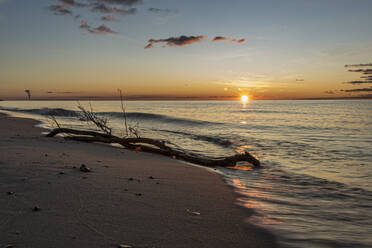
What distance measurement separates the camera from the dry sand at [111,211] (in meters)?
2.80

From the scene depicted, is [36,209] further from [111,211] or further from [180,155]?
[180,155]

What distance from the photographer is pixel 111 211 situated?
3533mm

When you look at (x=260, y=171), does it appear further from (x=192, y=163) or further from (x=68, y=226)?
(x=68, y=226)

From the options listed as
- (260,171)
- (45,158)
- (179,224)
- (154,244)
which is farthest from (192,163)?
(154,244)

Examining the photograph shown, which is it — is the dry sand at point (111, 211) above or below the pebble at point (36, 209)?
below

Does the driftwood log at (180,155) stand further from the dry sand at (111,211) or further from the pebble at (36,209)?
the pebble at (36,209)

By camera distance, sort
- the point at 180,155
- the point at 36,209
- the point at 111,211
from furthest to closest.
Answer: the point at 180,155, the point at 111,211, the point at 36,209

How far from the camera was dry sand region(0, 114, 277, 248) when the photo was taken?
2803mm

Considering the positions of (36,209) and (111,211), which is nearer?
(36,209)

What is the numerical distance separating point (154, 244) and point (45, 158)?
5122 mm

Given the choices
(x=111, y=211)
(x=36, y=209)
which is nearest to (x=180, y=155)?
(x=111, y=211)

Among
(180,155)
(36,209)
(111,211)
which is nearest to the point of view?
(36,209)

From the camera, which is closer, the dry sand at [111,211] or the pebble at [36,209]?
the dry sand at [111,211]

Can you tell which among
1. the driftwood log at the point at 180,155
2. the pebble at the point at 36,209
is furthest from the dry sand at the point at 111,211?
the driftwood log at the point at 180,155
